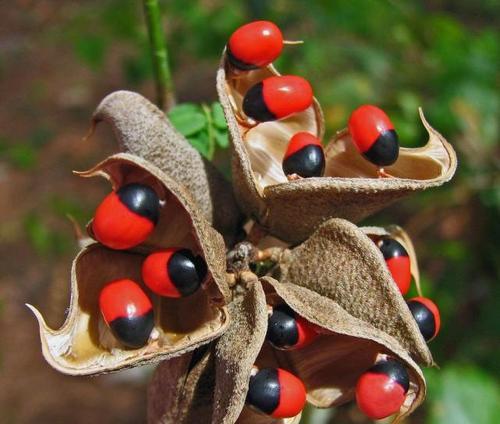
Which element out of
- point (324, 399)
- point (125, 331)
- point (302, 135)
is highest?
point (302, 135)

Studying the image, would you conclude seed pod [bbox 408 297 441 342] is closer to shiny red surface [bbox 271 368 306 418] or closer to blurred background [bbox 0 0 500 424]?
shiny red surface [bbox 271 368 306 418]

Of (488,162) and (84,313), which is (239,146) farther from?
(488,162)

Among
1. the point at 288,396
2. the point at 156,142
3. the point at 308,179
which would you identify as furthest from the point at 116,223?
the point at 288,396

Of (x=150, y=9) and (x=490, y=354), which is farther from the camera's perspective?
(x=490, y=354)

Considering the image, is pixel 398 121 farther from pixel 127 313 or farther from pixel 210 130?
pixel 127 313

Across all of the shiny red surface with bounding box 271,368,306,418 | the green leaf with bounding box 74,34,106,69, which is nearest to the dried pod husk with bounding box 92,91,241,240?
the shiny red surface with bounding box 271,368,306,418

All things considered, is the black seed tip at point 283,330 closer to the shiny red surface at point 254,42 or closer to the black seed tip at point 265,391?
the black seed tip at point 265,391

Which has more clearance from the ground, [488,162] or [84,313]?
[84,313]

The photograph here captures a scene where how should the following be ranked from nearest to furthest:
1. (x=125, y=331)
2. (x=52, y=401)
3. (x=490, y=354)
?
(x=125, y=331), (x=490, y=354), (x=52, y=401)

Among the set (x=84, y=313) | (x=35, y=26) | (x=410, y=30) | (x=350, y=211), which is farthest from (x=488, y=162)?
(x=35, y=26)
